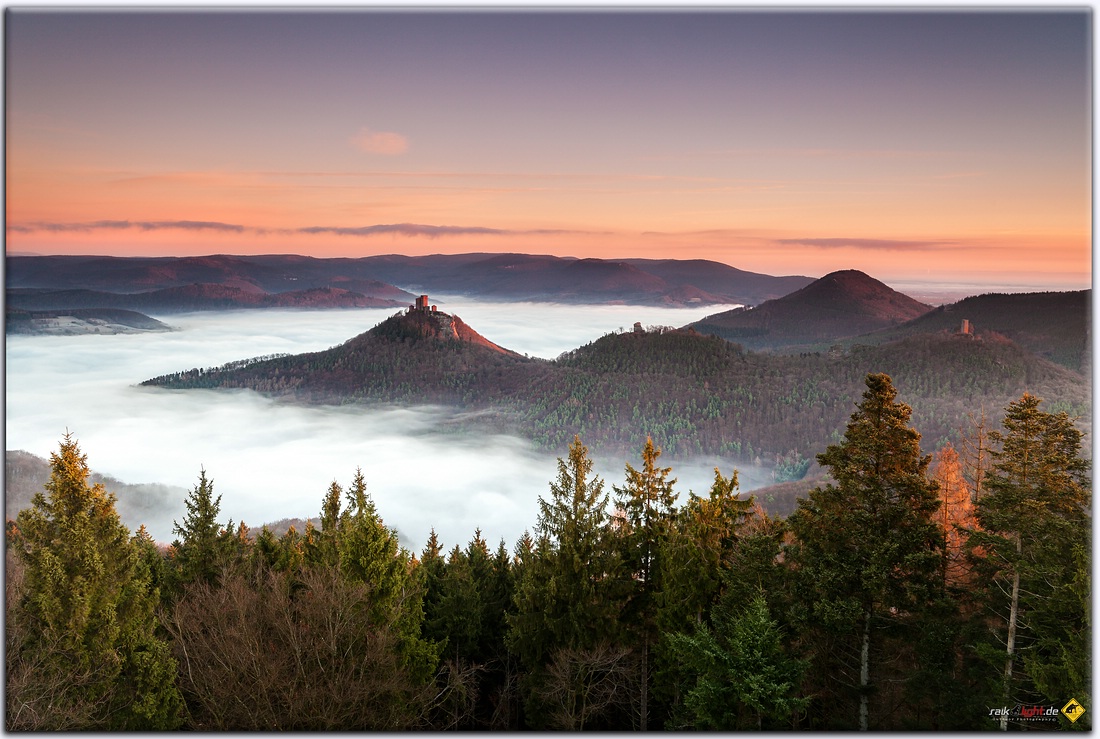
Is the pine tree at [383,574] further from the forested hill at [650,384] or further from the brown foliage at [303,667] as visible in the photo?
the forested hill at [650,384]

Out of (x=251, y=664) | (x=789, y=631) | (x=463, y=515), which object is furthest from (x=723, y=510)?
(x=463, y=515)

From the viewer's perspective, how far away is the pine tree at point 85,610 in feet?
21.8

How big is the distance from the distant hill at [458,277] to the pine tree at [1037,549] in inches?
314

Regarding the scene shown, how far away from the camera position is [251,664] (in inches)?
286

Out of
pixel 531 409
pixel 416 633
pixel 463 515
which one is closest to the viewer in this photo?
pixel 416 633

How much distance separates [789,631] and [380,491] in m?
19.1

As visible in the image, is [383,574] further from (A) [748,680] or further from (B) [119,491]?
(B) [119,491]

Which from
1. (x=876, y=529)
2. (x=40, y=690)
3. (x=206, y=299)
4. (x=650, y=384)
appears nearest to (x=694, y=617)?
(x=876, y=529)

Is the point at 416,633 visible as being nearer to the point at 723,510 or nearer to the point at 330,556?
the point at 330,556

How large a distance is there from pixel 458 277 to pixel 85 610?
1209 cm

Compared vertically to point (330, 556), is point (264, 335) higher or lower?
higher

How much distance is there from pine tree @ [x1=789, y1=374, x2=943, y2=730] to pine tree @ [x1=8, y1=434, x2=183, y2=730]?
7608mm

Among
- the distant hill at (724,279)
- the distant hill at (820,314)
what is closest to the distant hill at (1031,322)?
the distant hill at (820,314)

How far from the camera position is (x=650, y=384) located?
27.6m
